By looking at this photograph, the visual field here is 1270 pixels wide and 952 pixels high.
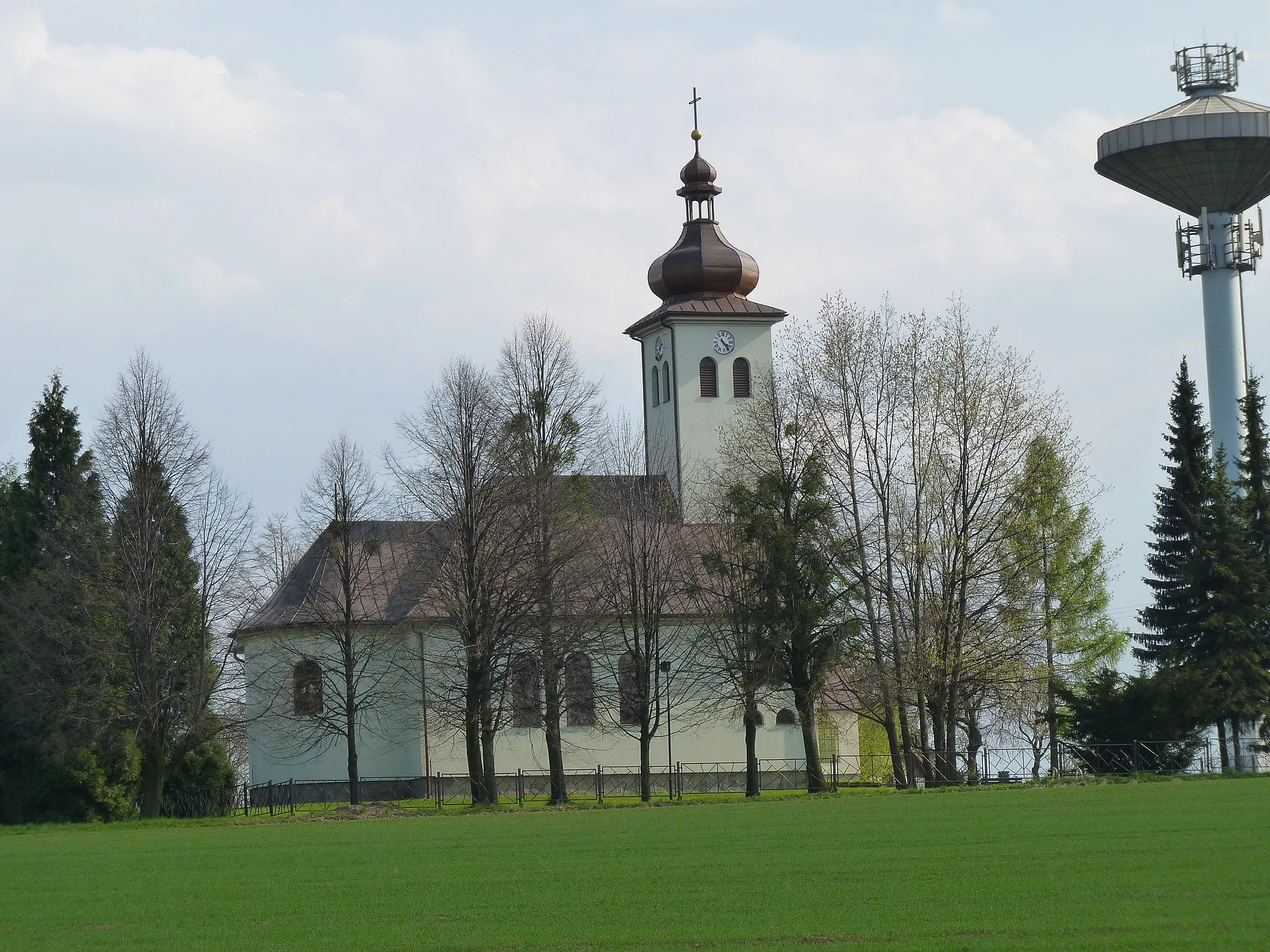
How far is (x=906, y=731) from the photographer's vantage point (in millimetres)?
47219

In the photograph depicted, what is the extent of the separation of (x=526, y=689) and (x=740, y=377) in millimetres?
18050

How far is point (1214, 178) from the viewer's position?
63469mm

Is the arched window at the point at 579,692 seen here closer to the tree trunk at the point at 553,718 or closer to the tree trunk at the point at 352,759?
the tree trunk at the point at 553,718

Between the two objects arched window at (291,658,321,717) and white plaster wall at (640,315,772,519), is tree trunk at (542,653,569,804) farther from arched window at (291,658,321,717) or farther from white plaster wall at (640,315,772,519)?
white plaster wall at (640,315,772,519)

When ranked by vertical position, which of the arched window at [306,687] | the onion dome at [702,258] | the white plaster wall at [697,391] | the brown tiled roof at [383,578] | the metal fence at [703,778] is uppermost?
the onion dome at [702,258]

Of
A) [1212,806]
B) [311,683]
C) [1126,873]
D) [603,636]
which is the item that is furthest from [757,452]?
[1126,873]

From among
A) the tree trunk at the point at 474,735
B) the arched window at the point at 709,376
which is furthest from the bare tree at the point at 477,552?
the arched window at the point at 709,376

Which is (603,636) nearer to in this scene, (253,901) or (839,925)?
(253,901)

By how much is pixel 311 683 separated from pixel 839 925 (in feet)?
135

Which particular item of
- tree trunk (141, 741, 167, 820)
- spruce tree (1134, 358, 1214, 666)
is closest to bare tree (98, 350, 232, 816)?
tree trunk (141, 741, 167, 820)

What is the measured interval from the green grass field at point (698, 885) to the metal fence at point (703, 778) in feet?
50.5

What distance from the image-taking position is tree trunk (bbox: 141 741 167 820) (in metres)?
43.4

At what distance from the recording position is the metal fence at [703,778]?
45469 mm

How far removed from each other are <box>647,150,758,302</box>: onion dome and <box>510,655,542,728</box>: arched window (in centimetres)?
1942
